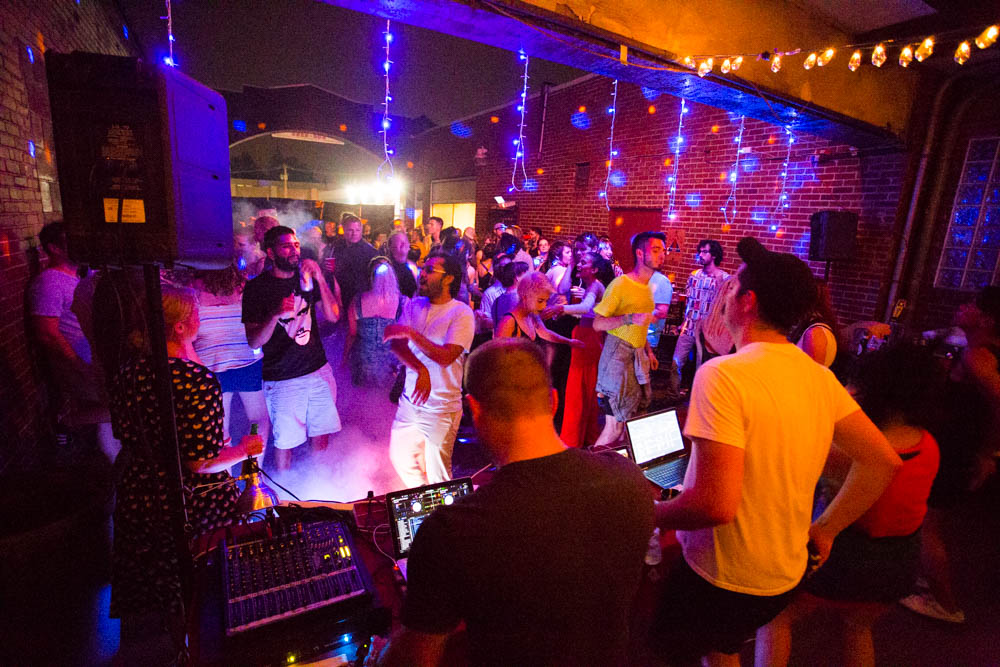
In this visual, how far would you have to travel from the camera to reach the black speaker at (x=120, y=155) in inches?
52.9

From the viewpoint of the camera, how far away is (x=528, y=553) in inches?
36.7

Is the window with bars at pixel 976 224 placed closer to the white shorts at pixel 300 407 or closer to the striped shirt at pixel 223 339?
the white shorts at pixel 300 407

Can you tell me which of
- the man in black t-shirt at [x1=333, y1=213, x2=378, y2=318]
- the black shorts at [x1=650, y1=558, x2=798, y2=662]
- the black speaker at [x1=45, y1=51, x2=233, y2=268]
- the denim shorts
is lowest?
the black shorts at [x1=650, y1=558, x2=798, y2=662]

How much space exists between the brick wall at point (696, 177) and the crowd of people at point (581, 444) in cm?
301

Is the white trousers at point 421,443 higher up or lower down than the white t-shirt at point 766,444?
lower down

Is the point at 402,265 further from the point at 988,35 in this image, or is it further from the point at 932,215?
the point at 932,215

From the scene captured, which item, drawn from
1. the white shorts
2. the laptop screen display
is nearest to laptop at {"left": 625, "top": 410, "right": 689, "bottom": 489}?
the laptop screen display

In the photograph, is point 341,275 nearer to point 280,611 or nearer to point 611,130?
point 280,611

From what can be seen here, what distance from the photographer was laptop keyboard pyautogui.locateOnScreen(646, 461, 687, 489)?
92.7 inches

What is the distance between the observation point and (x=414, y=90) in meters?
9.73

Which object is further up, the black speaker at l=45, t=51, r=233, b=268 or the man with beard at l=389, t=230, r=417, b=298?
the black speaker at l=45, t=51, r=233, b=268

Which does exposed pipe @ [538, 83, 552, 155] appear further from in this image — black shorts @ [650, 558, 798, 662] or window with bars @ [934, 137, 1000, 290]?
black shorts @ [650, 558, 798, 662]

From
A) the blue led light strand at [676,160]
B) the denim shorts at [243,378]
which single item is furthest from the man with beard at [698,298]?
the denim shorts at [243,378]

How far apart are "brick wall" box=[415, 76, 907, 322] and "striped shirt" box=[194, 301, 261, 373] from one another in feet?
20.8
